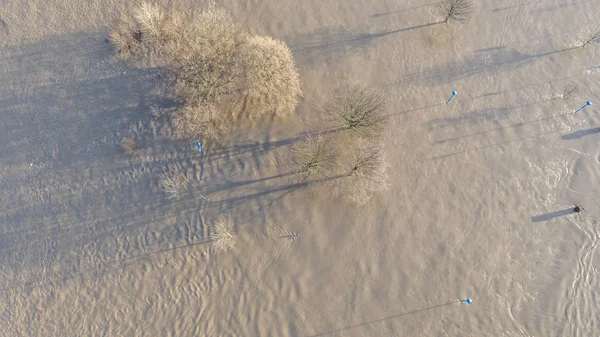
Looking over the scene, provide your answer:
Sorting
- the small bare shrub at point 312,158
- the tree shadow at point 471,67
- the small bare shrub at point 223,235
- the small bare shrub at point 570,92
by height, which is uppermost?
the tree shadow at point 471,67

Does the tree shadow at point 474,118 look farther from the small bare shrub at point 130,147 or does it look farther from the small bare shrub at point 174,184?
the small bare shrub at point 130,147

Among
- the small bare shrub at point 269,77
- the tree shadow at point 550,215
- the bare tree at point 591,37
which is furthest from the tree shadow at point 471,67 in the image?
the tree shadow at point 550,215

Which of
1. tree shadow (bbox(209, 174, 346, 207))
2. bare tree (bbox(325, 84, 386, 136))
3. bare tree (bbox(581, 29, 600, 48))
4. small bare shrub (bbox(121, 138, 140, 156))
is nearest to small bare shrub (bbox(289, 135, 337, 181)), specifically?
tree shadow (bbox(209, 174, 346, 207))

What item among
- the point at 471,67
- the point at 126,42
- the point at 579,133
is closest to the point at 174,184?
the point at 126,42

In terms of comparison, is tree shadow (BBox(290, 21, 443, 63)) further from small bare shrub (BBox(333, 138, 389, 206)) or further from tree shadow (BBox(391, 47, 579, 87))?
small bare shrub (BBox(333, 138, 389, 206))

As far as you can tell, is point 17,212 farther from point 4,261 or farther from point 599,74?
point 599,74

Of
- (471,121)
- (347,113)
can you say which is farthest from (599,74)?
(347,113)
